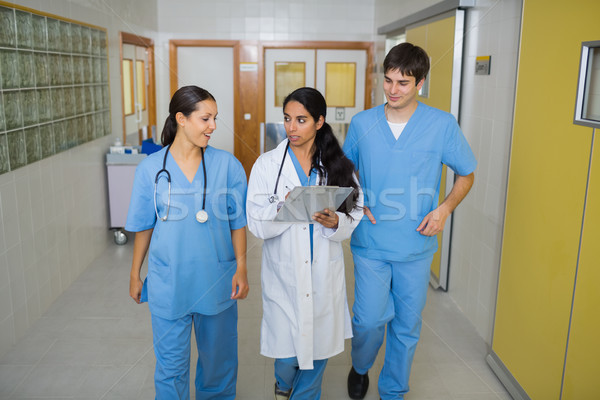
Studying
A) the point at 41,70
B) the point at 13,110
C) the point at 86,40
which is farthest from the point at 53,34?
the point at 13,110

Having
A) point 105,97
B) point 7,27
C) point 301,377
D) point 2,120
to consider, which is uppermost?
point 7,27

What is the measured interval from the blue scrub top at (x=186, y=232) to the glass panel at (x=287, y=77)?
473 cm

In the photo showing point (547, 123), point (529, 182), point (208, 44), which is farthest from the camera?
point (208, 44)

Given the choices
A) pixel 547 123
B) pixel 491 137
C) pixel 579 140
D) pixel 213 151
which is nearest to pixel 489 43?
pixel 491 137

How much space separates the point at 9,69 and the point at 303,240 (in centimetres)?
197

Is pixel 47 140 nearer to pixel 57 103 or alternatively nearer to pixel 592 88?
pixel 57 103

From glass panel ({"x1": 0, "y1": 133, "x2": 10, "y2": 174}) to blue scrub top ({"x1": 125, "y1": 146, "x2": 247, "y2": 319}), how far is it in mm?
1246

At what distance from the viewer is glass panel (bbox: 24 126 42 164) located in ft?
10.3

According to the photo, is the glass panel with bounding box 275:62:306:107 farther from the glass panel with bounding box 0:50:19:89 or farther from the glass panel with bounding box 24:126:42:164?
the glass panel with bounding box 0:50:19:89

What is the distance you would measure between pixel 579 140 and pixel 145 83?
5019 mm

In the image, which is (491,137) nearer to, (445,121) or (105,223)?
(445,121)

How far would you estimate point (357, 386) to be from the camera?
243cm

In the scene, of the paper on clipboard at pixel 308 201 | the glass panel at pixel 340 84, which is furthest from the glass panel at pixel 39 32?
the glass panel at pixel 340 84

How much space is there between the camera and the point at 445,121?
7.23 feet
